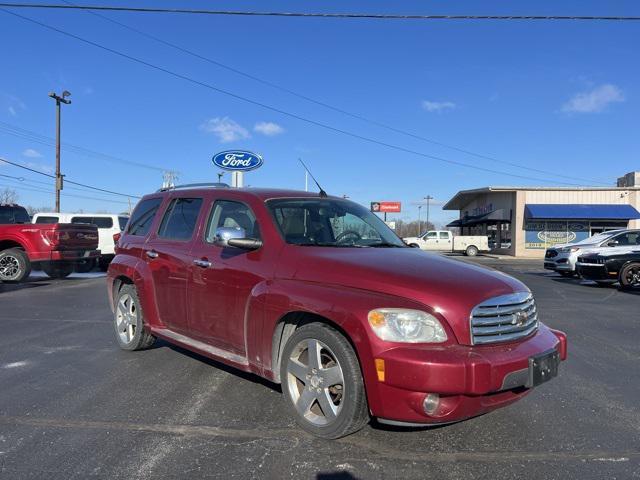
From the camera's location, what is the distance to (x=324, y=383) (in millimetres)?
3490

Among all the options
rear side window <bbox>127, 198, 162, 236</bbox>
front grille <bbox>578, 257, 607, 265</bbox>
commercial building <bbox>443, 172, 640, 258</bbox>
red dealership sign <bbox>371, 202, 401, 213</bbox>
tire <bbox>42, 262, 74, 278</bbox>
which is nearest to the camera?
rear side window <bbox>127, 198, 162, 236</bbox>

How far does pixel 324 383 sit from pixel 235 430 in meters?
0.80

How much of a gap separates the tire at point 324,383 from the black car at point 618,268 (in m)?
13.0

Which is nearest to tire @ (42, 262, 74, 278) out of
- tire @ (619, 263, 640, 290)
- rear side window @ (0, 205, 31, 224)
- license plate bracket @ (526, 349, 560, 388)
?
rear side window @ (0, 205, 31, 224)

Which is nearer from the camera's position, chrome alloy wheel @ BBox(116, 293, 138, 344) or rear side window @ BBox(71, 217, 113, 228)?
chrome alloy wheel @ BBox(116, 293, 138, 344)

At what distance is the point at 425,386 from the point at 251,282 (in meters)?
1.63

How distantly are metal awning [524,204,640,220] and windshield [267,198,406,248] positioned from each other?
35221 millimetres

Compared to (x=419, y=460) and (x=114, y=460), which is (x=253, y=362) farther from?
(x=419, y=460)

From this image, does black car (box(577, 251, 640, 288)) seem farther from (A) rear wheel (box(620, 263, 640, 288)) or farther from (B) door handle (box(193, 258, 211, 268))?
(B) door handle (box(193, 258, 211, 268))

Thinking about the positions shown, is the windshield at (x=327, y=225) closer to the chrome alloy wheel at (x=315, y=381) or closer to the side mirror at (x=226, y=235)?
the side mirror at (x=226, y=235)

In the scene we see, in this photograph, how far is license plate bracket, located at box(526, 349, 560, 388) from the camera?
325 cm

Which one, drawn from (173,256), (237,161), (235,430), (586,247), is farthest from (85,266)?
(586,247)

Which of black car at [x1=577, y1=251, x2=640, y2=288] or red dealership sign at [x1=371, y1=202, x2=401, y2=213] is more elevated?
red dealership sign at [x1=371, y1=202, x2=401, y2=213]

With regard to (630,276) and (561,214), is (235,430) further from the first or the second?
(561,214)
